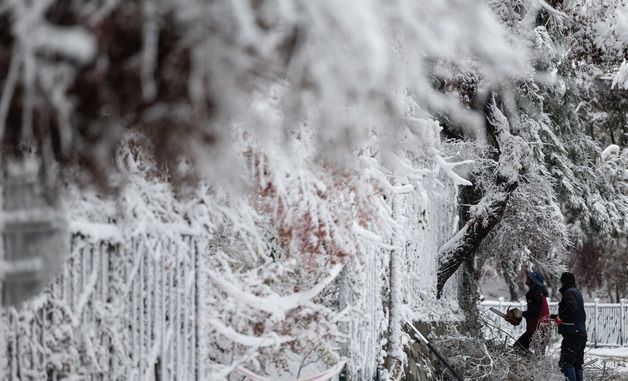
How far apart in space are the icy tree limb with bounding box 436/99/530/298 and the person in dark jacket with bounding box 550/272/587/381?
1.41 metres

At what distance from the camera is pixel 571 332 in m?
13.2

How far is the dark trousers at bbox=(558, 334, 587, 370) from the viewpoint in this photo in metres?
13.1

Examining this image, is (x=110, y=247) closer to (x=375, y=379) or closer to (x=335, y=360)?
(x=335, y=360)

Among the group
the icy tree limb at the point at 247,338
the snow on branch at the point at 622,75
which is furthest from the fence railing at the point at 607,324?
the icy tree limb at the point at 247,338

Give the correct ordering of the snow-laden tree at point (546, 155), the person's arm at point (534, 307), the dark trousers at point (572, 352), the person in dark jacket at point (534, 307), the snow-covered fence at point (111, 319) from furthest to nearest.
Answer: the person's arm at point (534, 307) < the person in dark jacket at point (534, 307) < the snow-laden tree at point (546, 155) < the dark trousers at point (572, 352) < the snow-covered fence at point (111, 319)

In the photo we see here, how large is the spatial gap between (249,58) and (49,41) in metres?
0.58

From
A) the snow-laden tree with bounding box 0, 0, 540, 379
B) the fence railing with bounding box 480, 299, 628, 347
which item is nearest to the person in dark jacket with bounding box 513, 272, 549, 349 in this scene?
the snow-laden tree with bounding box 0, 0, 540, 379

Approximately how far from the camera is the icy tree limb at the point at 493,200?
46.7ft

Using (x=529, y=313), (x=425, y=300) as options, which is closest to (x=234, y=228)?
(x=425, y=300)

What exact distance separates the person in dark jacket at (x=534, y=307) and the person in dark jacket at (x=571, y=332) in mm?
1244

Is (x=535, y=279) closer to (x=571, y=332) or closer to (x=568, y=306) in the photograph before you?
(x=568, y=306)

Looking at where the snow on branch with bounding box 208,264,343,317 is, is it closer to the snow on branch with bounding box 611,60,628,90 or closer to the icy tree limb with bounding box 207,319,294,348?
the icy tree limb with bounding box 207,319,294,348

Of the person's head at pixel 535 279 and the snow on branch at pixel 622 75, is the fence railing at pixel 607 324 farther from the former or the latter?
the snow on branch at pixel 622 75

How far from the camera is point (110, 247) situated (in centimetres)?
522
